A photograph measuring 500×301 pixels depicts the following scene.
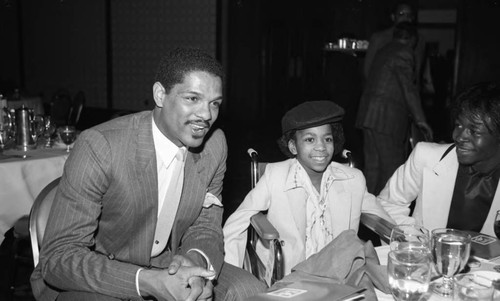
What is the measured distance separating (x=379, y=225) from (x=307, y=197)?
1.27 ft

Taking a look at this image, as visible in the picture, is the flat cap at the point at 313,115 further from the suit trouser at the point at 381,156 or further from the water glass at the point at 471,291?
the suit trouser at the point at 381,156

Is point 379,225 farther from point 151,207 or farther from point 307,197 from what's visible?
point 151,207

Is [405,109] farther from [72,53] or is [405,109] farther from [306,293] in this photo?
[72,53]

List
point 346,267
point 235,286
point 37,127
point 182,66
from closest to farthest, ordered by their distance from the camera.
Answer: point 346,267
point 182,66
point 235,286
point 37,127

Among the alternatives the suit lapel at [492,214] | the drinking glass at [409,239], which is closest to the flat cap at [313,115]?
the suit lapel at [492,214]

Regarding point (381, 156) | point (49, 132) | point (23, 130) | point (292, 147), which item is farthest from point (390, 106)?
point (23, 130)

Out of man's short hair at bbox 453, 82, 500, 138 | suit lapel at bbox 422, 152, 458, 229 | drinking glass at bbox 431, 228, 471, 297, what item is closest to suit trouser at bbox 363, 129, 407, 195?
suit lapel at bbox 422, 152, 458, 229

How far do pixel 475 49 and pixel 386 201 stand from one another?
19.9 feet

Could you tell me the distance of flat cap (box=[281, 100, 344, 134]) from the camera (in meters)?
2.47

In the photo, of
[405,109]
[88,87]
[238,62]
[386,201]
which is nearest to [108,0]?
[88,87]

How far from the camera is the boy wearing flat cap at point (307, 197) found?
2.47m

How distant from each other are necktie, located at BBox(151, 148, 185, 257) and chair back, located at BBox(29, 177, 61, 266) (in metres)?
0.42

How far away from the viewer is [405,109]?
15.9 ft

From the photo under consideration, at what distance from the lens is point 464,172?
2.34 m
